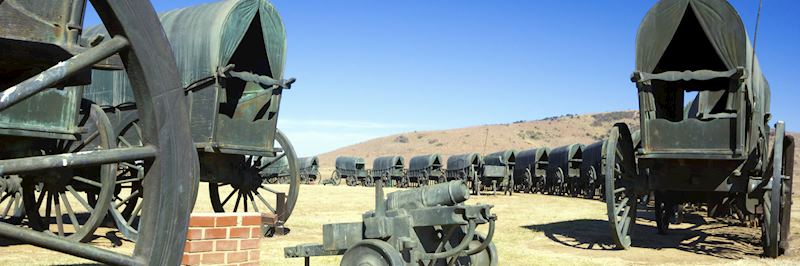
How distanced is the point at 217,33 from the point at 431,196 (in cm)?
440

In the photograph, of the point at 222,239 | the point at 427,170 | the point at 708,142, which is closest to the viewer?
the point at 222,239

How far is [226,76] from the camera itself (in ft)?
29.8

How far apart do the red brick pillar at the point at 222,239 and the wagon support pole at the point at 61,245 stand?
2.58 metres

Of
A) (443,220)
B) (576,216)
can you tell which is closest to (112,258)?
(443,220)

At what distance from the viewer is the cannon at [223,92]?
29.8ft

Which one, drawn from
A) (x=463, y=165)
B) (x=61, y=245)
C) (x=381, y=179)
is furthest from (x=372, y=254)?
(x=463, y=165)

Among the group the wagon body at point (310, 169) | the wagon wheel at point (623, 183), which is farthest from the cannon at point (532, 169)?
the wagon wheel at point (623, 183)

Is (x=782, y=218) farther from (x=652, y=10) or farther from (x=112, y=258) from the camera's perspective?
(x=112, y=258)

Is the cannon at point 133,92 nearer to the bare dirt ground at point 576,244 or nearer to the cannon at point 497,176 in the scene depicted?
the bare dirt ground at point 576,244

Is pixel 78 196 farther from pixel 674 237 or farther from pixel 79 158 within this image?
pixel 674 237

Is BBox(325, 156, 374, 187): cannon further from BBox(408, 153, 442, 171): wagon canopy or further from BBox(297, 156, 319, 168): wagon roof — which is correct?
BBox(408, 153, 442, 171): wagon canopy

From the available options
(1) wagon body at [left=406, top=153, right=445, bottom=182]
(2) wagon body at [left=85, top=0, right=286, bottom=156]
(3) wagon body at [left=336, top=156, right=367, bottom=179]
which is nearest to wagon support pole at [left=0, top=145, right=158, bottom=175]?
(2) wagon body at [left=85, top=0, right=286, bottom=156]

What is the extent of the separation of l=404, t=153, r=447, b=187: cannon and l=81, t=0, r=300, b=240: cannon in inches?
1152

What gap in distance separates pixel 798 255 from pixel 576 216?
7.38 metres
